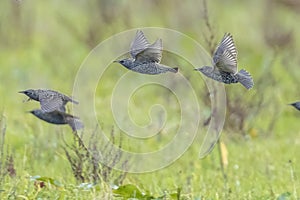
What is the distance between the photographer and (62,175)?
20.4 ft

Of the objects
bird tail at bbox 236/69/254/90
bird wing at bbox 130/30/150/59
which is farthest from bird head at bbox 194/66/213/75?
bird wing at bbox 130/30/150/59

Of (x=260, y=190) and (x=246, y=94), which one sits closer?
(x=260, y=190)

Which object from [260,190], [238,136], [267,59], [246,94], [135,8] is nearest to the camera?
[260,190]

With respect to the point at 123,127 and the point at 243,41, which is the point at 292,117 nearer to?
the point at 123,127

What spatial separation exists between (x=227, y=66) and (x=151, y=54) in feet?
1.30

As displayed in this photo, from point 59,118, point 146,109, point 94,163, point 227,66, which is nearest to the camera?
point 227,66

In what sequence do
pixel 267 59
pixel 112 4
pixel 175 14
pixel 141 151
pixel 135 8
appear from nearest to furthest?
pixel 141 151 < pixel 267 59 < pixel 112 4 < pixel 175 14 < pixel 135 8

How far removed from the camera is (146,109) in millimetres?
9594

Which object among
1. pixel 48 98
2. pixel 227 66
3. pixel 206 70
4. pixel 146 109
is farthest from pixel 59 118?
pixel 146 109

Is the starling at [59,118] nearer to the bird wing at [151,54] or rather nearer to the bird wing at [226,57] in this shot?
the bird wing at [151,54]

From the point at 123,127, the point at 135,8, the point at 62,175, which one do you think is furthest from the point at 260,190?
the point at 135,8

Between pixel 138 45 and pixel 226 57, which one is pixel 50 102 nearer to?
Result: pixel 138 45

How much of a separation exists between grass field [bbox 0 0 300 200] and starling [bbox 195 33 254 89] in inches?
28.2

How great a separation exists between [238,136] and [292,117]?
1.48 meters
